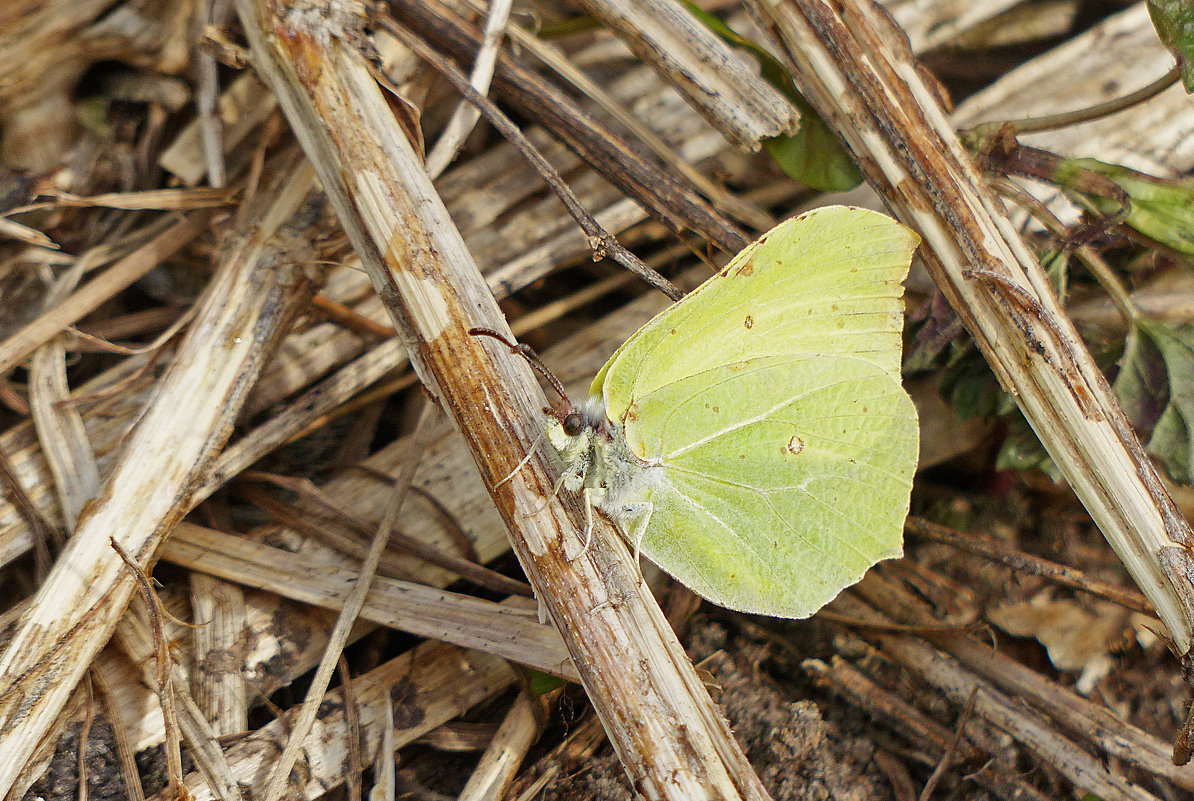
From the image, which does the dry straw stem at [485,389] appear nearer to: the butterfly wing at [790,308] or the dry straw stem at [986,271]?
the butterfly wing at [790,308]

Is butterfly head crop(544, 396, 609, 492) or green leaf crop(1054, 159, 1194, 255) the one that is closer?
butterfly head crop(544, 396, 609, 492)

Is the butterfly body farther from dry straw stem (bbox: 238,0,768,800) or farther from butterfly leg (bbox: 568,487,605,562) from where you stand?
dry straw stem (bbox: 238,0,768,800)

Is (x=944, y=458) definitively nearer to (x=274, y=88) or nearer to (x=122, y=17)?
(x=274, y=88)

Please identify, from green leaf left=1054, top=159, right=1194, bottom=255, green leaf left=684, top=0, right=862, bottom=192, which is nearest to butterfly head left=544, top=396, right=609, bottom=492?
green leaf left=684, top=0, right=862, bottom=192

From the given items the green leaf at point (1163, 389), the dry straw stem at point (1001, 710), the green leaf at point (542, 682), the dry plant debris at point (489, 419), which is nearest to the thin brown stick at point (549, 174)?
the dry plant debris at point (489, 419)

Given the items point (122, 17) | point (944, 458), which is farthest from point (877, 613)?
point (122, 17)

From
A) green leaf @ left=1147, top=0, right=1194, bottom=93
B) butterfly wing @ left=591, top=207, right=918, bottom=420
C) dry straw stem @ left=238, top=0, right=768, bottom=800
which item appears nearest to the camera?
dry straw stem @ left=238, top=0, right=768, bottom=800

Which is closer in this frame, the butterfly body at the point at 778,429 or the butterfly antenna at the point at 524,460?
the butterfly antenna at the point at 524,460
